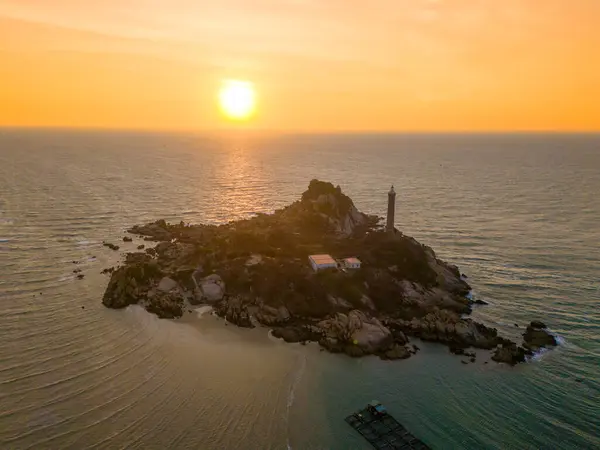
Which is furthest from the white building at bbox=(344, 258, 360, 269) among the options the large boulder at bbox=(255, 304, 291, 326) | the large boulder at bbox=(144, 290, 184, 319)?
the large boulder at bbox=(144, 290, 184, 319)

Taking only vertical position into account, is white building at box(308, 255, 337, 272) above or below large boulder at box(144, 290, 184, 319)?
above

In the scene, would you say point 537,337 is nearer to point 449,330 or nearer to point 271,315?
point 449,330

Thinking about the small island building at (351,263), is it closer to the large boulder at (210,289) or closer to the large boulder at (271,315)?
the large boulder at (271,315)

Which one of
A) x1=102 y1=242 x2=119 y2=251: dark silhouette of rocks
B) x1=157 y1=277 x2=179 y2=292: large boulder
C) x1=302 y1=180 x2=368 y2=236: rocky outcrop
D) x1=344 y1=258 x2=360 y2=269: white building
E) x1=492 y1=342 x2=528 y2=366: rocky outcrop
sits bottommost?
x1=492 y1=342 x2=528 y2=366: rocky outcrop

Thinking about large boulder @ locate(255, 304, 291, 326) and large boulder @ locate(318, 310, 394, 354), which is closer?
large boulder @ locate(318, 310, 394, 354)

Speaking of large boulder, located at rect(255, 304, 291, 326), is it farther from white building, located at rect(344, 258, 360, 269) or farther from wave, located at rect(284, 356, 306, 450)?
white building, located at rect(344, 258, 360, 269)
